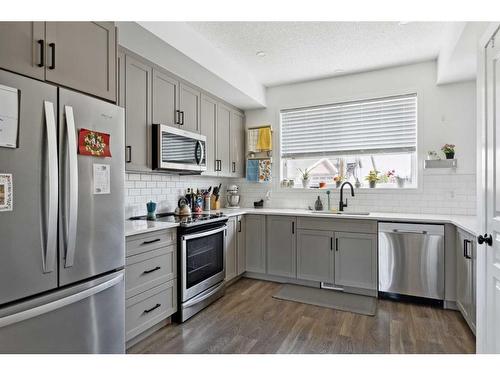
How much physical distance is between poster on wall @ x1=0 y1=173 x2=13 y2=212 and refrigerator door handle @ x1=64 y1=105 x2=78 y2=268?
0.24 meters

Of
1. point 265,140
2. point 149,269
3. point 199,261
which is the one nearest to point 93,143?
point 149,269

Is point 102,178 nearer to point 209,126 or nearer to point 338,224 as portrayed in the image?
Answer: point 209,126

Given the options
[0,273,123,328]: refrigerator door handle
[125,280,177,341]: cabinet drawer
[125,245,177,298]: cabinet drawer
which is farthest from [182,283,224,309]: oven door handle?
[0,273,123,328]: refrigerator door handle

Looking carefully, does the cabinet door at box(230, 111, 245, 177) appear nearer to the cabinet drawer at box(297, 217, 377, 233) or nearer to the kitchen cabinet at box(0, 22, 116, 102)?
the cabinet drawer at box(297, 217, 377, 233)

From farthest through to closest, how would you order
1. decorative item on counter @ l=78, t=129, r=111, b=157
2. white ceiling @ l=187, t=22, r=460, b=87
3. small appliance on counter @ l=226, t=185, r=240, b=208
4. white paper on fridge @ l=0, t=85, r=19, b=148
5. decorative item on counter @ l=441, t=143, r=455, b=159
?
small appliance on counter @ l=226, t=185, r=240, b=208, decorative item on counter @ l=441, t=143, r=455, b=159, white ceiling @ l=187, t=22, r=460, b=87, decorative item on counter @ l=78, t=129, r=111, b=157, white paper on fridge @ l=0, t=85, r=19, b=148

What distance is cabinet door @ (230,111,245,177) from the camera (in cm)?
409

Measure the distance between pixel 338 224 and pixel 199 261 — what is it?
156cm

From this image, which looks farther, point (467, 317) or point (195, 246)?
point (195, 246)

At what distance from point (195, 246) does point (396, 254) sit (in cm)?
202

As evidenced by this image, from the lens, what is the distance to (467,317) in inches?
94.0

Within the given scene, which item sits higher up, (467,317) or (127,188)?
(127,188)

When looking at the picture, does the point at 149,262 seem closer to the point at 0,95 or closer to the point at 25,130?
the point at 25,130

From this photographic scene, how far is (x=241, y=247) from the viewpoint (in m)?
3.61

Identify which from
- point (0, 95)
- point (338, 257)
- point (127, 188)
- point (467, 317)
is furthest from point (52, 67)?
point (467, 317)
